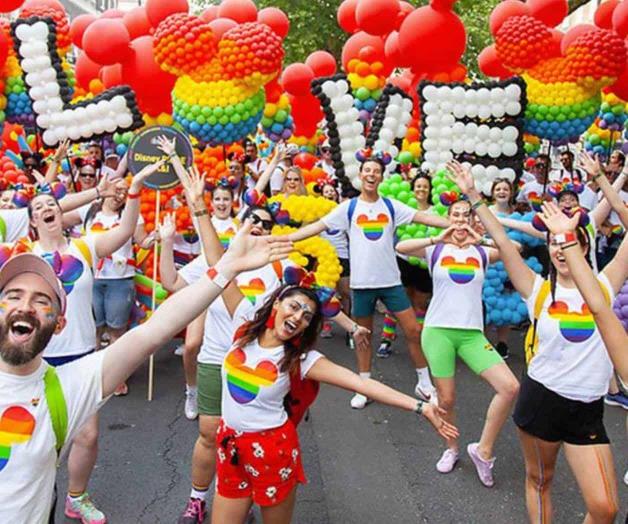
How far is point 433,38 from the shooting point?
7992mm

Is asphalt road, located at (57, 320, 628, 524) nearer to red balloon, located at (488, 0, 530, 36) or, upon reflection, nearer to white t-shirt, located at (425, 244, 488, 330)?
white t-shirt, located at (425, 244, 488, 330)

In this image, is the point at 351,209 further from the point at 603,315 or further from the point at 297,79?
the point at 297,79

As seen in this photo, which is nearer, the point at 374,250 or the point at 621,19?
the point at 374,250

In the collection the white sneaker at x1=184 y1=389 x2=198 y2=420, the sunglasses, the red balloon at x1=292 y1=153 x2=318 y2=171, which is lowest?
the red balloon at x1=292 y1=153 x2=318 y2=171

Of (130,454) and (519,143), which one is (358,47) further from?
(130,454)

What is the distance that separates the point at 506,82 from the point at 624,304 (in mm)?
3193

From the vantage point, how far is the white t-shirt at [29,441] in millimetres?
1821

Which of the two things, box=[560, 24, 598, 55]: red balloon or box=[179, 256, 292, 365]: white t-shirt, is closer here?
box=[179, 256, 292, 365]: white t-shirt

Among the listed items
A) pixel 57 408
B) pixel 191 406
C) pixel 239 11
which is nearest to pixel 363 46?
pixel 239 11

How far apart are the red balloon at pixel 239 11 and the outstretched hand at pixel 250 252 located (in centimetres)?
642

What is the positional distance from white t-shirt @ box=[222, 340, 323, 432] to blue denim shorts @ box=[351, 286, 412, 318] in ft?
8.29

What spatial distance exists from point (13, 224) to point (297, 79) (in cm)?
616

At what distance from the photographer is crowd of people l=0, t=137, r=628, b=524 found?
191cm

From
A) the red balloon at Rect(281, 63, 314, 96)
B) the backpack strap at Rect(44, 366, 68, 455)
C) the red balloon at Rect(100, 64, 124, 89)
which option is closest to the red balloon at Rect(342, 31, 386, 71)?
the red balloon at Rect(281, 63, 314, 96)
